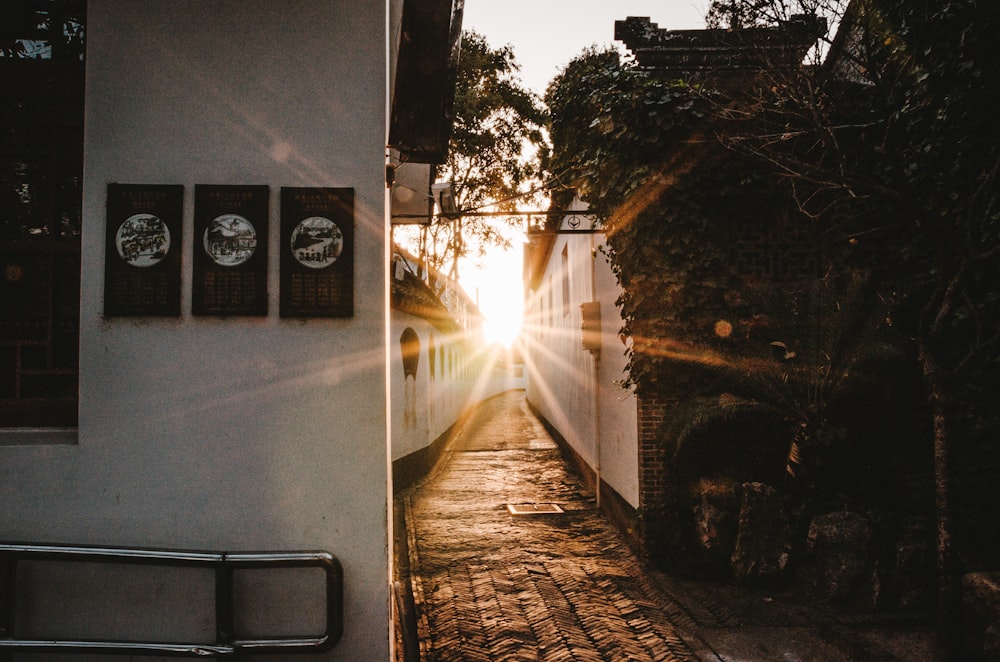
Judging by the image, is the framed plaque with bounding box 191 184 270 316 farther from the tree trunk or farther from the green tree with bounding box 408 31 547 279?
the green tree with bounding box 408 31 547 279

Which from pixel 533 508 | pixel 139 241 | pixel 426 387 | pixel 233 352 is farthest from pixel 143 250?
pixel 426 387

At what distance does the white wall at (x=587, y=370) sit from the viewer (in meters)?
8.66

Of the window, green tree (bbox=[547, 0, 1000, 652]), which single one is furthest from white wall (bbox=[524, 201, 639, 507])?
the window

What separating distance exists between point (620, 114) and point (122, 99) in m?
5.47

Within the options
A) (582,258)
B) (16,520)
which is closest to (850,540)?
(16,520)

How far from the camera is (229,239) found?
11.7 feet

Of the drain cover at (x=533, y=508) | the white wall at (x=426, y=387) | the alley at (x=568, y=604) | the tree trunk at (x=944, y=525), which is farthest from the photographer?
the white wall at (x=426, y=387)

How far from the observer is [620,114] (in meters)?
7.29

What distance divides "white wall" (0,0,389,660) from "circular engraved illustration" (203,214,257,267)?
136mm

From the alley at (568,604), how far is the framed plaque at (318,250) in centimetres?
329

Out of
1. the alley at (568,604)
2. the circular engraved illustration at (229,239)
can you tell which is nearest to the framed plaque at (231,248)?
the circular engraved illustration at (229,239)

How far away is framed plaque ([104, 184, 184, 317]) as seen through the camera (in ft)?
11.4

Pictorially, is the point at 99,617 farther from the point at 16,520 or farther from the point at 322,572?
the point at 322,572

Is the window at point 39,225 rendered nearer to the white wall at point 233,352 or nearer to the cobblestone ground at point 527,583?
the white wall at point 233,352
